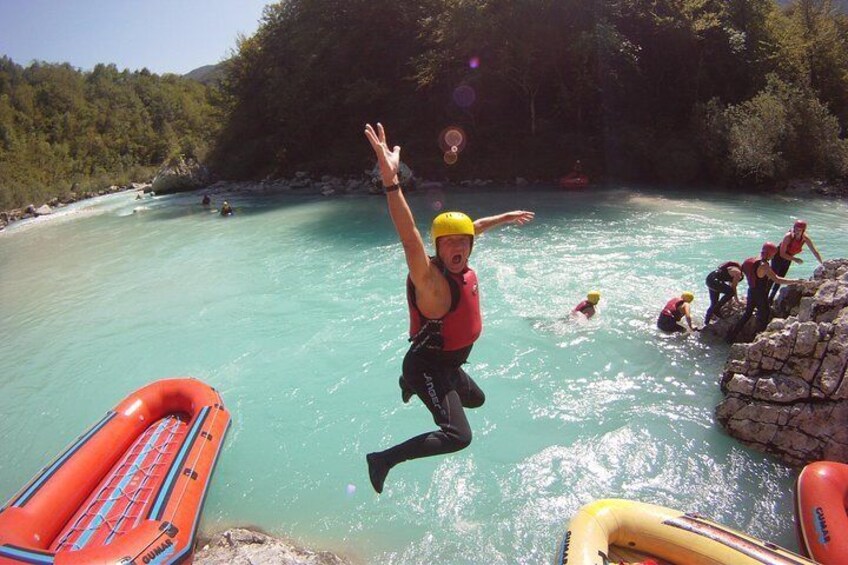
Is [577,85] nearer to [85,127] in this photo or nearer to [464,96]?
[464,96]

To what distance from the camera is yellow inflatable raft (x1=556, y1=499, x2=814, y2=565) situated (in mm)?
3098

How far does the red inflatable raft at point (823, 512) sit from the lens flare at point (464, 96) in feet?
68.9

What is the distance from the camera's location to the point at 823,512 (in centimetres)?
357

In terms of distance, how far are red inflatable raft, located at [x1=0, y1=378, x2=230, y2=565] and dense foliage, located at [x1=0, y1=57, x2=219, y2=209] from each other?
2875 centimetres

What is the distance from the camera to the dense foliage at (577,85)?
702 inches

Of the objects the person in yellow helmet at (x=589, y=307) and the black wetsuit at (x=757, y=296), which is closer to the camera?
the black wetsuit at (x=757, y=296)

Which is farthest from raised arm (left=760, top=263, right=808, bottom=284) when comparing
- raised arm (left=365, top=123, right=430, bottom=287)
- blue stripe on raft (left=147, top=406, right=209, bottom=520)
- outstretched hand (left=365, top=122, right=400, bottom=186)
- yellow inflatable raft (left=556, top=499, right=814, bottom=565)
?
blue stripe on raft (left=147, top=406, right=209, bottom=520)

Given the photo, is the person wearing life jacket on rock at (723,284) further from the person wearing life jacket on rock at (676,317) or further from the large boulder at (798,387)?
the large boulder at (798,387)

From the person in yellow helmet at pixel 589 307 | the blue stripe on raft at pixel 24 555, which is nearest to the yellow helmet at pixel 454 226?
the blue stripe on raft at pixel 24 555

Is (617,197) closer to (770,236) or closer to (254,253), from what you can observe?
(770,236)

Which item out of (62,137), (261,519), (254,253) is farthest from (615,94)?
(62,137)

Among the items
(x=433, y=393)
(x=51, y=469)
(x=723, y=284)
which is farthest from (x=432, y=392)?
(x=723, y=284)

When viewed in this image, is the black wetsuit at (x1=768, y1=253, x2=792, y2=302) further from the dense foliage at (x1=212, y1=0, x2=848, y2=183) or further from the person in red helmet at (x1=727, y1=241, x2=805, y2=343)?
the dense foliage at (x1=212, y1=0, x2=848, y2=183)

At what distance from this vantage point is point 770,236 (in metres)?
12.0
